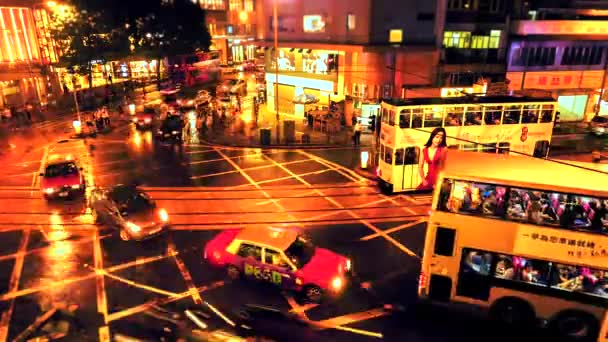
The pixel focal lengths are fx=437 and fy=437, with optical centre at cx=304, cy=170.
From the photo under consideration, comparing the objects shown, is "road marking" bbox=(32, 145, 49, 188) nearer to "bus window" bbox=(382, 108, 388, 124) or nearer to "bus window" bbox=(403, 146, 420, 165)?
"bus window" bbox=(382, 108, 388, 124)

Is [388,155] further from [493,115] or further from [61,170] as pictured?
[61,170]

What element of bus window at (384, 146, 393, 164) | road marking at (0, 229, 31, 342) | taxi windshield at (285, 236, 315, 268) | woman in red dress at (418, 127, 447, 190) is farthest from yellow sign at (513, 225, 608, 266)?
road marking at (0, 229, 31, 342)

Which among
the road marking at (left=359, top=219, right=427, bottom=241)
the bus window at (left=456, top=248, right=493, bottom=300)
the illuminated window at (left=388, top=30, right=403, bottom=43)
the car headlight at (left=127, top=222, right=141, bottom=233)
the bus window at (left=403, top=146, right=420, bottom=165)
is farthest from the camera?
the illuminated window at (left=388, top=30, right=403, bottom=43)

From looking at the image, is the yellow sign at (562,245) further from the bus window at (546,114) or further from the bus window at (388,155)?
the bus window at (546,114)

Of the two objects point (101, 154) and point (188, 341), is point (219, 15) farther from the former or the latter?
point (188, 341)

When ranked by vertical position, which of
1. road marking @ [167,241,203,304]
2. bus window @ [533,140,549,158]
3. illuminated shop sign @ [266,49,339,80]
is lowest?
road marking @ [167,241,203,304]

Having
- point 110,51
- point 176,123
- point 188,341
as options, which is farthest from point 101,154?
point 110,51
